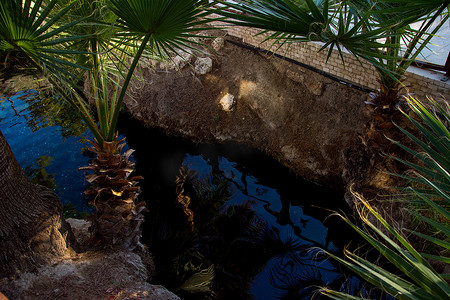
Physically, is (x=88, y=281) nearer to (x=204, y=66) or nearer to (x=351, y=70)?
(x=351, y=70)

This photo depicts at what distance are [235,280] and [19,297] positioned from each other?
2253 mm

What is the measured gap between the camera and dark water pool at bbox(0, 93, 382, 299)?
4.23 metres

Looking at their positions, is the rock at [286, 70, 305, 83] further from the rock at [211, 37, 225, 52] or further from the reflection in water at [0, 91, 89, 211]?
the reflection in water at [0, 91, 89, 211]

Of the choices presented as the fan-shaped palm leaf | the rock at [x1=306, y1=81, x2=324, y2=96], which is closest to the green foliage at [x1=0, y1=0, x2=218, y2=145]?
the fan-shaped palm leaf

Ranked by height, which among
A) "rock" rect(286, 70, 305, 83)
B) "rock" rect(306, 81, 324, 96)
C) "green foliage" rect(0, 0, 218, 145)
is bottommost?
"rock" rect(306, 81, 324, 96)

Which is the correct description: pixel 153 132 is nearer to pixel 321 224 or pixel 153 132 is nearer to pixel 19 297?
pixel 321 224

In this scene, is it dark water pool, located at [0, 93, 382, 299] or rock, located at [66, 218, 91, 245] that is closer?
dark water pool, located at [0, 93, 382, 299]

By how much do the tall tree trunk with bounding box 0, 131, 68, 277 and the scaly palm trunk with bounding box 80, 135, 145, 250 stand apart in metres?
0.46

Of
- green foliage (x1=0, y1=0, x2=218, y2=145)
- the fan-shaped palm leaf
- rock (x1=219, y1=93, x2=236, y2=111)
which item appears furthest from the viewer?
rock (x1=219, y1=93, x2=236, y2=111)

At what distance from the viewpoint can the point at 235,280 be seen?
13.8 feet

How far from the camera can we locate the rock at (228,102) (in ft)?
23.6

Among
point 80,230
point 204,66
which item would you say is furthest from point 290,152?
point 80,230

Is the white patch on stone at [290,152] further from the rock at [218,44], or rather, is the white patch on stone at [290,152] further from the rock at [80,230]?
the rock at [80,230]

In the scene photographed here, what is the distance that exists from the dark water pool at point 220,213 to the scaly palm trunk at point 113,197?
639mm
